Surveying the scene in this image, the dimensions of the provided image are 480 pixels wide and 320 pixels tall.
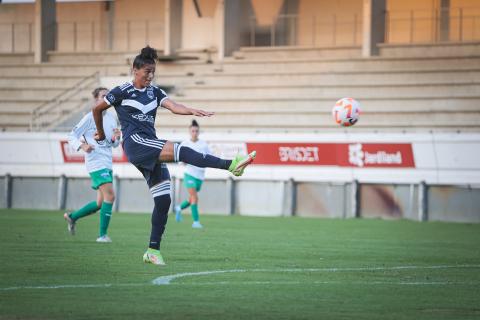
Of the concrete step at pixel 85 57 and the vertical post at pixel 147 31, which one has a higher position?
the vertical post at pixel 147 31

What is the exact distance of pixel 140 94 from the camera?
11438 millimetres

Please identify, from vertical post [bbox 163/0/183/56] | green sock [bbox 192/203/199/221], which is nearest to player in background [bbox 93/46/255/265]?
green sock [bbox 192/203/199/221]

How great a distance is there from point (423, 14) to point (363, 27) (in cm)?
212

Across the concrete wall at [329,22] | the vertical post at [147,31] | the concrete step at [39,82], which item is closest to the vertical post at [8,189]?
the concrete step at [39,82]

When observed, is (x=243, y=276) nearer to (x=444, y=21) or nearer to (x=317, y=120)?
(x=317, y=120)

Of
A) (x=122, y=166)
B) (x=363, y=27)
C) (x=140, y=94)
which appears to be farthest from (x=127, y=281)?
(x=363, y=27)

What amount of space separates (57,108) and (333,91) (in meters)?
9.68

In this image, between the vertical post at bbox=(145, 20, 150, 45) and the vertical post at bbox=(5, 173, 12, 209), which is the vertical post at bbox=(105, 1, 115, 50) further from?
the vertical post at bbox=(5, 173, 12, 209)

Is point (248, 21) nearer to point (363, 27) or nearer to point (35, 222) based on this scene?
point (363, 27)

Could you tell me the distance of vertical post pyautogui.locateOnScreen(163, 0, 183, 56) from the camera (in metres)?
36.9

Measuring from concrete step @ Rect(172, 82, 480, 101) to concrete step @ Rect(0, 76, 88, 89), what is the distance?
4.43m

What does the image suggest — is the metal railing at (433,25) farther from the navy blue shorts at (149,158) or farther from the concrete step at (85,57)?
the navy blue shorts at (149,158)

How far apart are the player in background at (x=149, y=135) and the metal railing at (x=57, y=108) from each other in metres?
22.2

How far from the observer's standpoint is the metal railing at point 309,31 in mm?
34625
